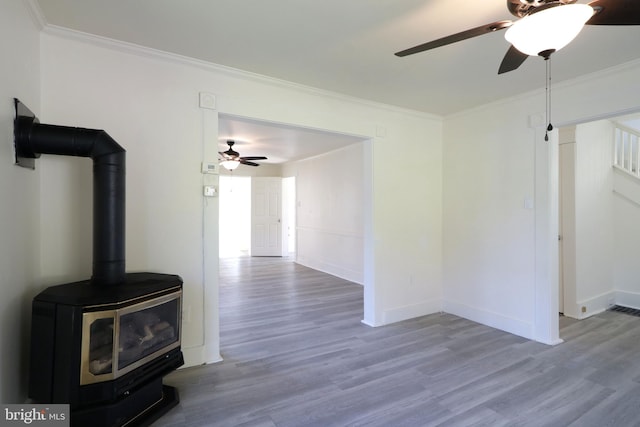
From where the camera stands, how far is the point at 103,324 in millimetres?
1708

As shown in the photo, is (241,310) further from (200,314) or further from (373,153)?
(373,153)

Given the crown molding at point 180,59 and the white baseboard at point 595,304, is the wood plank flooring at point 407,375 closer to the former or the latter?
the white baseboard at point 595,304

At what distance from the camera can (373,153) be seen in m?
3.68

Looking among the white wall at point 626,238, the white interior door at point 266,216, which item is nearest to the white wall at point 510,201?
the white wall at point 626,238

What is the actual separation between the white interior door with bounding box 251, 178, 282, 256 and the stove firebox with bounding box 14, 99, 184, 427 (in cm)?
664

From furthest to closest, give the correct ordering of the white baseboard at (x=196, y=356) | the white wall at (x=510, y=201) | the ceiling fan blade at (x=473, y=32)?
1. the white wall at (x=510, y=201)
2. the white baseboard at (x=196, y=356)
3. the ceiling fan blade at (x=473, y=32)

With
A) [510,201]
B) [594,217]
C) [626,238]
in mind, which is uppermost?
[510,201]

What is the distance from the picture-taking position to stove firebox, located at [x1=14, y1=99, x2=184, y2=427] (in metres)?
1.67

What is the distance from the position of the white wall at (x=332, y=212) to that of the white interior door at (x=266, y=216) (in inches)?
34.3

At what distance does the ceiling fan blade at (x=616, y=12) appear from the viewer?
131 cm

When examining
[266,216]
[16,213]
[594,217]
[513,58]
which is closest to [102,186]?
[16,213]

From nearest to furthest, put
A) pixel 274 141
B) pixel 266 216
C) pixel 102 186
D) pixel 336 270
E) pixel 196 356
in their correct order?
1. pixel 102 186
2. pixel 196 356
3. pixel 274 141
4. pixel 336 270
5. pixel 266 216

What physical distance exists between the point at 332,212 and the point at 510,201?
12.1 feet

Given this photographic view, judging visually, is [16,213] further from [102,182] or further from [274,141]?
[274,141]
